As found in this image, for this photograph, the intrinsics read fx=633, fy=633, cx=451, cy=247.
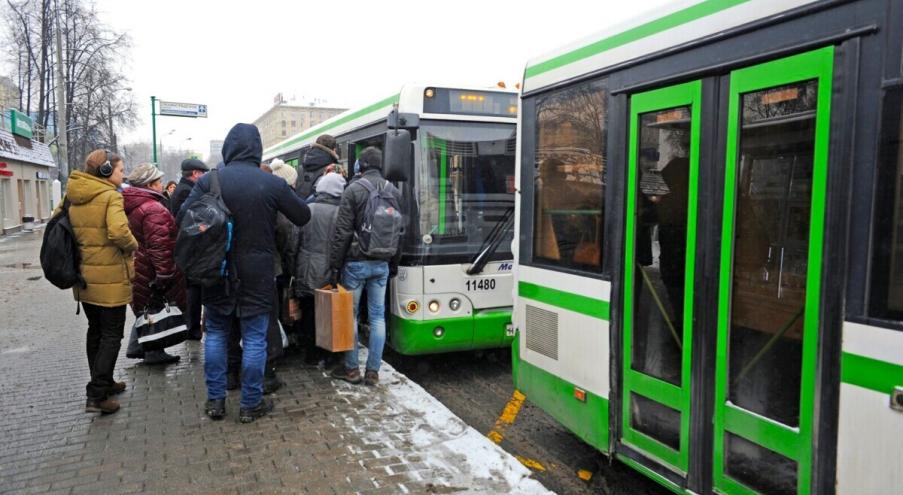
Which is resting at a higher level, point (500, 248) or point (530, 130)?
point (530, 130)

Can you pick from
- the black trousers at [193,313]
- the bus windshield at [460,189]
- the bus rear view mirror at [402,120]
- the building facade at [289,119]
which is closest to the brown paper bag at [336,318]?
the bus windshield at [460,189]

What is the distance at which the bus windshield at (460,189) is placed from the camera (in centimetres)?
605

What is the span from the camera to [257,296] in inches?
181

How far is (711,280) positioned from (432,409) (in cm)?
262

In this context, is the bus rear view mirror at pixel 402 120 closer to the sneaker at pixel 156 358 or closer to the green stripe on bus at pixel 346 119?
the green stripe on bus at pixel 346 119

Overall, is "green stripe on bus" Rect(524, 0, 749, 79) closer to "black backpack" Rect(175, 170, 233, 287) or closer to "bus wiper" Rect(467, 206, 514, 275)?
"bus wiper" Rect(467, 206, 514, 275)

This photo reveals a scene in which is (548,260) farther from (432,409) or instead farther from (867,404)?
(867,404)

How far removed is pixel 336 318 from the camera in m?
5.18

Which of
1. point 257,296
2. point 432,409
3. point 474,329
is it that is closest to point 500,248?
point 474,329

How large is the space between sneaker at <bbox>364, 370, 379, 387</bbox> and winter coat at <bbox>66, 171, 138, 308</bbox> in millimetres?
2082

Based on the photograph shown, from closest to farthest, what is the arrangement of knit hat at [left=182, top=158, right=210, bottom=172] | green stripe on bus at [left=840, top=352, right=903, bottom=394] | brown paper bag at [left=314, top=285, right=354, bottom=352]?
1. green stripe on bus at [left=840, top=352, right=903, bottom=394]
2. brown paper bag at [left=314, top=285, right=354, bottom=352]
3. knit hat at [left=182, top=158, right=210, bottom=172]

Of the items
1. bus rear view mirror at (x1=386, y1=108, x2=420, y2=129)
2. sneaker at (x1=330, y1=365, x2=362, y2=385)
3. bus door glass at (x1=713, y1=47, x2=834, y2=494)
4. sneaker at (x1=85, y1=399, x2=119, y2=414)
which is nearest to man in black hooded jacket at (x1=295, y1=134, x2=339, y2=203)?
bus rear view mirror at (x1=386, y1=108, x2=420, y2=129)

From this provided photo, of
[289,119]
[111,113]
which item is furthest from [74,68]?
[289,119]

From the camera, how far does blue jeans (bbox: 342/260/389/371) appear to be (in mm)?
5480
